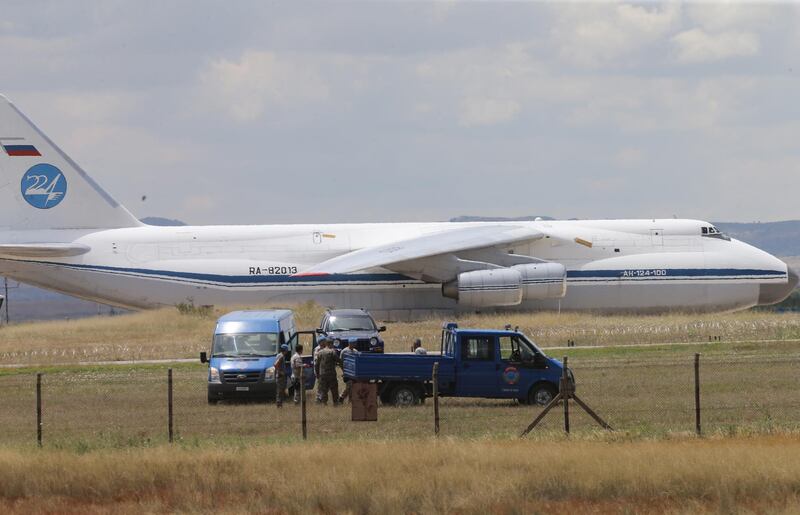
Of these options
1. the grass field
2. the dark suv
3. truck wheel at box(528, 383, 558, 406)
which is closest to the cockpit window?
the grass field

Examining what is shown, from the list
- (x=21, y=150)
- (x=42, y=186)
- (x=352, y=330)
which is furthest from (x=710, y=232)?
(x=21, y=150)

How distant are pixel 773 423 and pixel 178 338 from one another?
26294 millimetres

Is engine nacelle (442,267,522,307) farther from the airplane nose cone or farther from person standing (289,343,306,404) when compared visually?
person standing (289,343,306,404)

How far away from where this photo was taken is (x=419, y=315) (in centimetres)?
4894

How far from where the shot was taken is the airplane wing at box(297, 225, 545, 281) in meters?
46.0

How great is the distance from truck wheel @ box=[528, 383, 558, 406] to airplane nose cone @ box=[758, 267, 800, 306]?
89.5 ft

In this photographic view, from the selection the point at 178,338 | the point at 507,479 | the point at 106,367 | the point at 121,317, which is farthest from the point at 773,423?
the point at 121,317

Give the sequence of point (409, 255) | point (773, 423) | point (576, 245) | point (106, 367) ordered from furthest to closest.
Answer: point (576, 245) → point (409, 255) → point (106, 367) → point (773, 423)

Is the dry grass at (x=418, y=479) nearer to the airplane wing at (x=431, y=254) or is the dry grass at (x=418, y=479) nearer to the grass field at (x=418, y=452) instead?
the grass field at (x=418, y=452)

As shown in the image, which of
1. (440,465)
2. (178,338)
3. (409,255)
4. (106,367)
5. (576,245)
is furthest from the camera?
(576,245)

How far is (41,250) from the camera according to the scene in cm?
4800

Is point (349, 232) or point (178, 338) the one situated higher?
point (349, 232)

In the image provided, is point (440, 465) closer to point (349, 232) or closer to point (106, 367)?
point (106, 367)

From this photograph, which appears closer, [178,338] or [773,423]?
[773,423]
